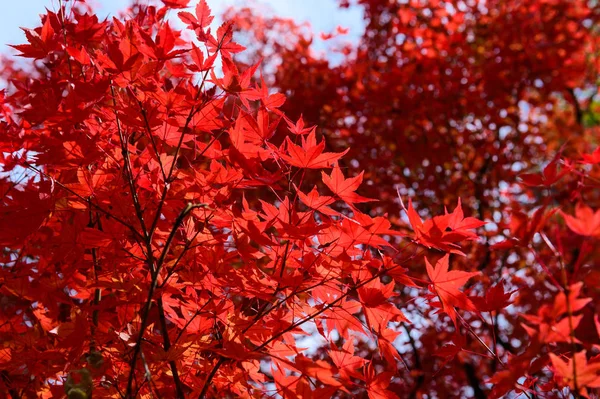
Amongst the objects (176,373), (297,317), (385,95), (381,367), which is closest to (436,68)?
(385,95)

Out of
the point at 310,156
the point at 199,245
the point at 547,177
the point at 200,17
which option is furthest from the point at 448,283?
the point at 200,17

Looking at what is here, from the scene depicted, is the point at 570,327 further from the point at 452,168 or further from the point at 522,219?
the point at 452,168

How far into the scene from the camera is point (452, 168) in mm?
6176

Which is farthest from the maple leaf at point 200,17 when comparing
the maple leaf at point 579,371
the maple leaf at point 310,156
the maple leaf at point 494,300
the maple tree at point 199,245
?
the maple leaf at point 579,371

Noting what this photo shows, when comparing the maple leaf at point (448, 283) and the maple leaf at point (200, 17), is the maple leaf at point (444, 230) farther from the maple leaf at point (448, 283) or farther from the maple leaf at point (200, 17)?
the maple leaf at point (200, 17)

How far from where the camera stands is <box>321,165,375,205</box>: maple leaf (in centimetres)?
156

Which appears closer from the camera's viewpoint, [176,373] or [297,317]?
A: [176,373]

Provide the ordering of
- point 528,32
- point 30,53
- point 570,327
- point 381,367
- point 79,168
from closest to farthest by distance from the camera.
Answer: point 570,327, point 79,168, point 30,53, point 381,367, point 528,32

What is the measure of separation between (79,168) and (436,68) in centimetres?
534

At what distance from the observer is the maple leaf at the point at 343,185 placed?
1.56 meters

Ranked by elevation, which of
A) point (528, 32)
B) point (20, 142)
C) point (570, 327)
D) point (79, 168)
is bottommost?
point (570, 327)

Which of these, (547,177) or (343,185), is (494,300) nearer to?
(547,177)

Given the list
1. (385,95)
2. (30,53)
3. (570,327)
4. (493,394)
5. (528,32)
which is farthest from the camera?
(528,32)

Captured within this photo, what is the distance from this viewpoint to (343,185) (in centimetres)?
158
